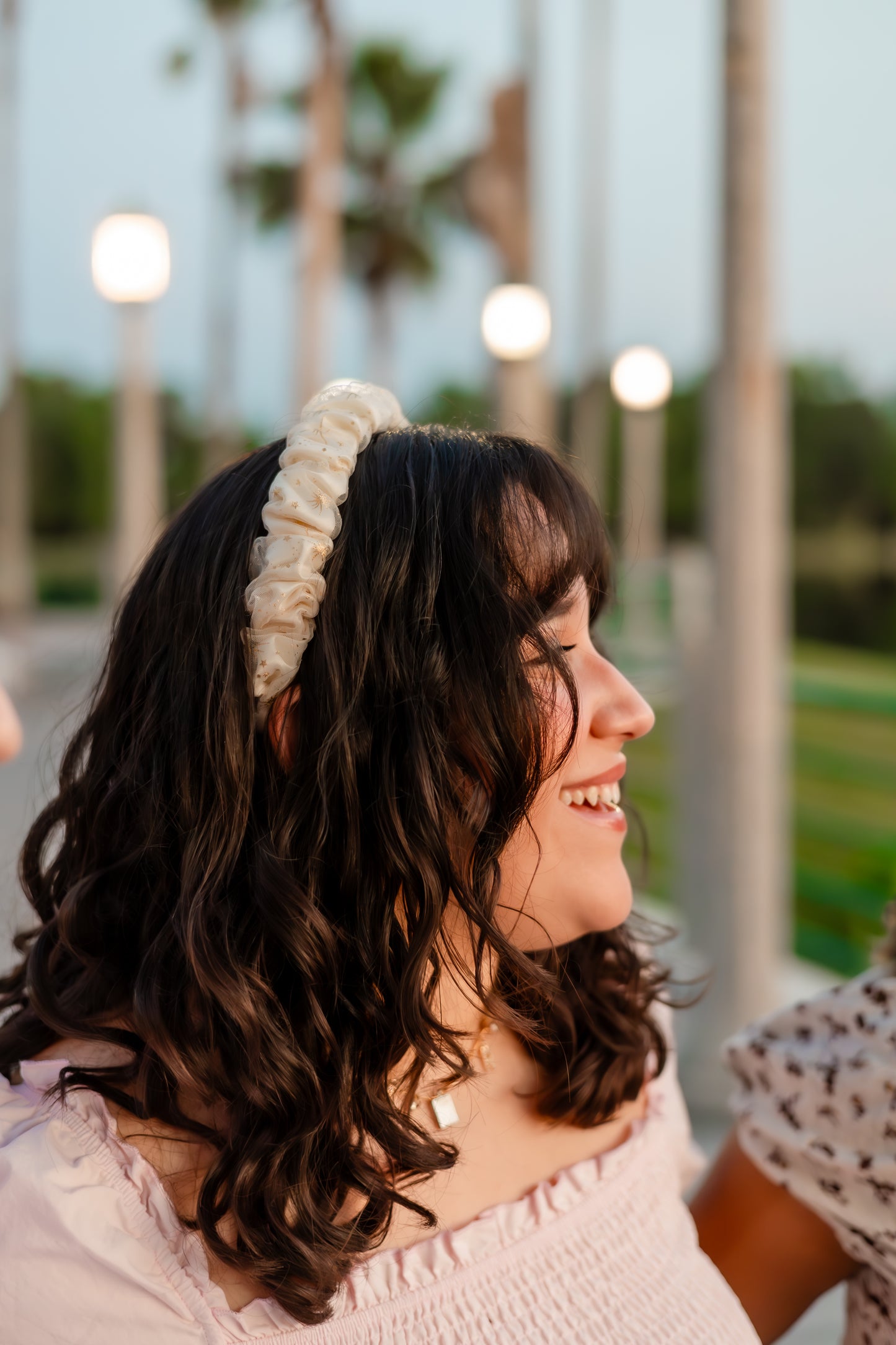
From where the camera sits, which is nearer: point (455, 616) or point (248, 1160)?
point (248, 1160)

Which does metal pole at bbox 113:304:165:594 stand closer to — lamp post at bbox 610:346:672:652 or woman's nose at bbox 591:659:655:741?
woman's nose at bbox 591:659:655:741

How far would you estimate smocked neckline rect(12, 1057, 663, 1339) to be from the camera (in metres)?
1.16

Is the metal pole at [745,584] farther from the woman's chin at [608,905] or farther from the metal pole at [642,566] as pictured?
the metal pole at [642,566]

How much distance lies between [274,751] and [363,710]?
11 centimetres

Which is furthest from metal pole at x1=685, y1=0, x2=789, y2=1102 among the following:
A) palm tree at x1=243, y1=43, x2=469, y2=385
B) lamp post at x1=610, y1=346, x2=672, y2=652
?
palm tree at x1=243, y1=43, x2=469, y2=385

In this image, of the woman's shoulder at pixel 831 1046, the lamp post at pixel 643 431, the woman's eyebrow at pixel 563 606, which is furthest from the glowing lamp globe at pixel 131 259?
the lamp post at pixel 643 431

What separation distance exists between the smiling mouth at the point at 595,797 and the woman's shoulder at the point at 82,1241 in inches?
22.4

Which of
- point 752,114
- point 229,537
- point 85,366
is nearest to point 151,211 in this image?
point 752,114

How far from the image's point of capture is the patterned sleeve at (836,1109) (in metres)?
1.43

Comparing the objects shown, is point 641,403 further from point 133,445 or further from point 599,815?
point 599,815

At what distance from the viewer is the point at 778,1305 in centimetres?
158

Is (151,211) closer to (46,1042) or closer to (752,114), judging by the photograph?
(752,114)

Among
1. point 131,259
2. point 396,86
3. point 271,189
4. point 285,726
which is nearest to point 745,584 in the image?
point 285,726

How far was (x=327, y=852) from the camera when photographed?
1263 mm
